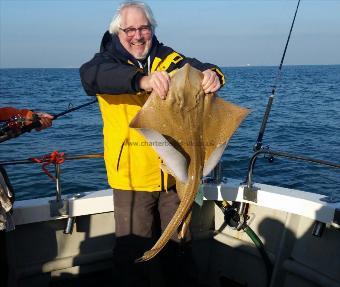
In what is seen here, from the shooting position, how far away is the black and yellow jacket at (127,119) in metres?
3.39

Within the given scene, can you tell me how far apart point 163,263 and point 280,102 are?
2667 centimetres

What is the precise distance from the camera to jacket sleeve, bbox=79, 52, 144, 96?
2961 mm

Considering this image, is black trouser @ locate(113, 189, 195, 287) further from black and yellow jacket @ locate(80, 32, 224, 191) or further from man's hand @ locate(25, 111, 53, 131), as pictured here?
man's hand @ locate(25, 111, 53, 131)

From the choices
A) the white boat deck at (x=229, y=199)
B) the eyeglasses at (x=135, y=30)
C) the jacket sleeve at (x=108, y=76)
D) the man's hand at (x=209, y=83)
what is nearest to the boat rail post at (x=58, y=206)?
the white boat deck at (x=229, y=199)

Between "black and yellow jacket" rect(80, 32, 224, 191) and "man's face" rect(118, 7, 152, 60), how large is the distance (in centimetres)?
5

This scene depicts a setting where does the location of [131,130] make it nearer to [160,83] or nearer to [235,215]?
[160,83]

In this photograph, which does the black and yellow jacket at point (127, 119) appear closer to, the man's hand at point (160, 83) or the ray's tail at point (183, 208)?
the man's hand at point (160, 83)

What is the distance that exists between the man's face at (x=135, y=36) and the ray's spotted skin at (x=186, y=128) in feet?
2.57

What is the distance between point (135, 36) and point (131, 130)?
2.57 feet

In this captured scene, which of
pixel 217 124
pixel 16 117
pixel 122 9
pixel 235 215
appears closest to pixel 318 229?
pixel 235 215

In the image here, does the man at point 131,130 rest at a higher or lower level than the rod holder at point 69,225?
higher

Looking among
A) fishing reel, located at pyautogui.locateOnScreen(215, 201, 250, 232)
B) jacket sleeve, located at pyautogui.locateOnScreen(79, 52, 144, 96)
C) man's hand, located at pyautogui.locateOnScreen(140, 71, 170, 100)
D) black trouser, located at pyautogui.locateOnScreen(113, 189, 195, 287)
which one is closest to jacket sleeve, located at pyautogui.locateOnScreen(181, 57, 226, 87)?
jacket sleeve, located at pyautogui.locateOnScreen(79, 52, 144, 96)

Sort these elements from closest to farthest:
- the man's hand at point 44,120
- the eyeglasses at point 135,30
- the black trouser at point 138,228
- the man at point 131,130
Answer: the man at point 131,130 → the eyeglasses at point 135,30 → the black trouser at point 138,228 → the man's hand at point 44,120

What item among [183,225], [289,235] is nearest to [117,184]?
[183,225]
